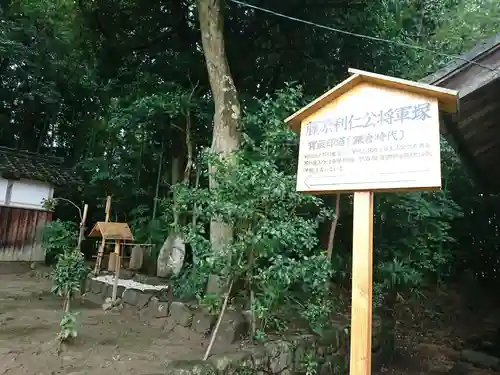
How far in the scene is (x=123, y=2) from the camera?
9.22 m

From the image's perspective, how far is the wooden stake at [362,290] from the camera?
8.73 feet

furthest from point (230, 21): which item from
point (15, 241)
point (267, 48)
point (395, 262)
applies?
point (15, 241)

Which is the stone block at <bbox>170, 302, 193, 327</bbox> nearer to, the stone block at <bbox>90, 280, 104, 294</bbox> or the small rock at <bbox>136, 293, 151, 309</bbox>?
the small rock at <bbox>136, 293, 151, 309</bbox>

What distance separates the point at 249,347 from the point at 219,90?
3750mm

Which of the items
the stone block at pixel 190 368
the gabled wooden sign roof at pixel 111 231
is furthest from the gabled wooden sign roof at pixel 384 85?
the gabled wooden sign roof at pixel 111 231

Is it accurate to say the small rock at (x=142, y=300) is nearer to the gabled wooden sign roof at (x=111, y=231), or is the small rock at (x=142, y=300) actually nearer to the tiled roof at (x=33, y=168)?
the gabled wooden sign roof at (x=111, y=231)

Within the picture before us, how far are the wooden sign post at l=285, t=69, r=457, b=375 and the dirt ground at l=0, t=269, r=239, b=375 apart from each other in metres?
2.33

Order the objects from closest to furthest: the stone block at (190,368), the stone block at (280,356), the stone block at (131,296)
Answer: the stone block at (190,368)
the stone block at (280,356)
the stone block at (131,296)

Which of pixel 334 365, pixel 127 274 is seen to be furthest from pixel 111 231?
pixel 334 365

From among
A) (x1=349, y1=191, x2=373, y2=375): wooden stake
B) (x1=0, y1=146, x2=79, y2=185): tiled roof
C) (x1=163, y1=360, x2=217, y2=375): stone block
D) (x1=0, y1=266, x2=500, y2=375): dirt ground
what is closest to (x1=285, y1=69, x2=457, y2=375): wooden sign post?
(x1=349, y1=191, x2=373, y2=375): wooden stake

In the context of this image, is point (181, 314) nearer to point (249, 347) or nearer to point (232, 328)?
point (232, 328)

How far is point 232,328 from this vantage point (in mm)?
5031

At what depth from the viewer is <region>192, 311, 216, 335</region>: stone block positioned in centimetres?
537

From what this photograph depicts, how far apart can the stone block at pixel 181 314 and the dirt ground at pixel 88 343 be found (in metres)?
0.12
